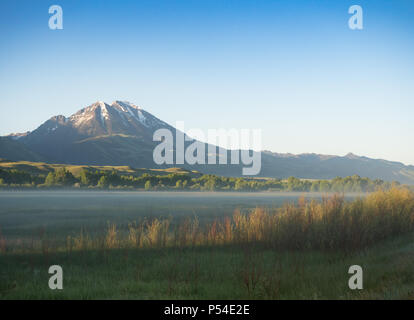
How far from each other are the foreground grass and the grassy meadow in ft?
0.07

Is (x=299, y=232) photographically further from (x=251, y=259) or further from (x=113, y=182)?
(x=113, y=182)

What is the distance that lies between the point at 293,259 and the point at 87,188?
6360 cm

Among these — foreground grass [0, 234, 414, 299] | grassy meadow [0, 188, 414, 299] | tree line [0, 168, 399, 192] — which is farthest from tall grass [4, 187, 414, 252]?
tree line [0, 168, 399, 192]

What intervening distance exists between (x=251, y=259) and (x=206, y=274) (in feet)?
5.12

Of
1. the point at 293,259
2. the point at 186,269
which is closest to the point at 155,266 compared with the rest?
the point at 186,269

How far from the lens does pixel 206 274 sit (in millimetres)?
8773

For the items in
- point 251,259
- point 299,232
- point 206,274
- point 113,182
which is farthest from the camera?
point 113,182

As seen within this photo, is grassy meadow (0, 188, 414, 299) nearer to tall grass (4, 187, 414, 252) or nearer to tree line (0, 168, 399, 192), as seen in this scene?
tall grass (4, 187, 414, 252)

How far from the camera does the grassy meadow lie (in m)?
7.17

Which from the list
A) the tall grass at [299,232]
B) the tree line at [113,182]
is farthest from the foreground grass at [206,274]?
the tree line at [113,182]

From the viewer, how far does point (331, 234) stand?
12.1 metres

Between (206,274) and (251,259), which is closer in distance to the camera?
(206,274)

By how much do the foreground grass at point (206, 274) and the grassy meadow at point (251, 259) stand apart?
0.02 meters

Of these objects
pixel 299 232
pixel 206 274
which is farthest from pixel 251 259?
pixel 299 232
